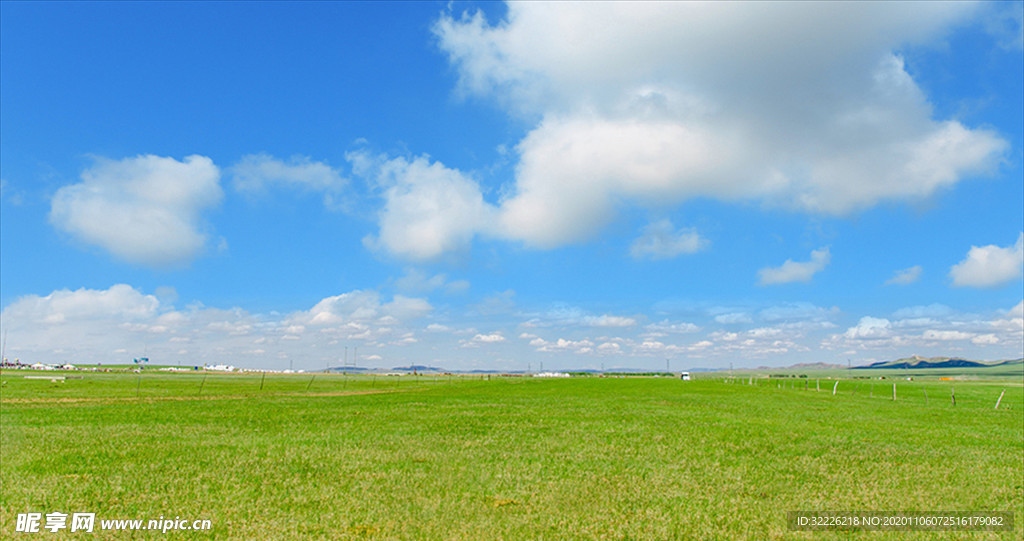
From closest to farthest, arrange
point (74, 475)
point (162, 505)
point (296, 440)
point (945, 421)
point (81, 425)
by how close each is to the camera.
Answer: point (162, 505), point (74, 475), point (296, 440), point (81, 425), point (945, 421)

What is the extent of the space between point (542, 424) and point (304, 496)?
15624 millimetres

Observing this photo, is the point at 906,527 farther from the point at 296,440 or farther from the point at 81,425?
the point at 81,425

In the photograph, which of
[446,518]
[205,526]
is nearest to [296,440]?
[205,526]

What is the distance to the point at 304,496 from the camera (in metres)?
11.7

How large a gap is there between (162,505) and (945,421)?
38.3 meters

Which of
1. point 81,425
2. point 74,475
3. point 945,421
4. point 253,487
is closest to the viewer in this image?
point 253,487

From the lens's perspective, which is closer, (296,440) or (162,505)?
(162,505)

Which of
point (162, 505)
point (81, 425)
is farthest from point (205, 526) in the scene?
point (81, 425)

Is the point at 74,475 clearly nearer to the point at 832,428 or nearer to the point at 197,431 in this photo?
the point at 197,431

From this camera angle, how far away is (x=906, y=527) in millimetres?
10375

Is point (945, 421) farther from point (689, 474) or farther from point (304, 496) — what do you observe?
point (304, 496)

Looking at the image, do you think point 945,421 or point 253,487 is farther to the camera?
point 945,421

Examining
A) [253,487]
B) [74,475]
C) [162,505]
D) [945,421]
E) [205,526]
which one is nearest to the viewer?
[205,526]

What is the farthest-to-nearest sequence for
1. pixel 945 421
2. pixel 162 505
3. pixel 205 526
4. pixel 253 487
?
1. pixel 945 421
2. pixel 253 487
3. pixel 162 505
4. pixel 205 526
